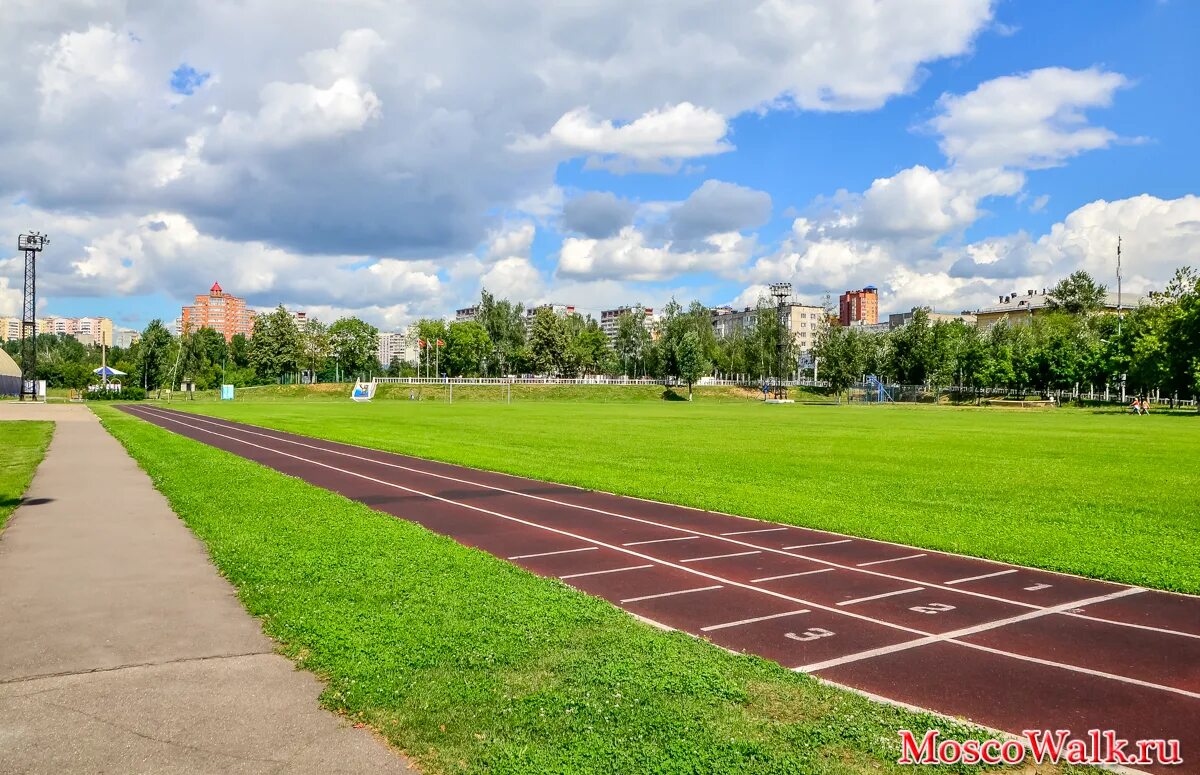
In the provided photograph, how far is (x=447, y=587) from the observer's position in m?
9.54

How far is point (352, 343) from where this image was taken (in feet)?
→ 471

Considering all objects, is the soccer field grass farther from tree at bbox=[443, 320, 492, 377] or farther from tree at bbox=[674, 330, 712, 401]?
tree at bbox=[443, 320, 492, 377]

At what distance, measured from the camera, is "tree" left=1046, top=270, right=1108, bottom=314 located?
134250mm

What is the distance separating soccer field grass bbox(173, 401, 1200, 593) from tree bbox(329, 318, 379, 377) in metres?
107

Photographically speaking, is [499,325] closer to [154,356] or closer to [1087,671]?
[154,356]

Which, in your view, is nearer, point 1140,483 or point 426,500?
point 426,500

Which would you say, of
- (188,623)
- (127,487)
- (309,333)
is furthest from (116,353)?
(188,623)

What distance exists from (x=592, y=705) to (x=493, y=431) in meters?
35.5

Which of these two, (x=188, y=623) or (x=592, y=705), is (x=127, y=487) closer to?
(x=188, y=623)

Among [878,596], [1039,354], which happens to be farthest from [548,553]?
[1039,354]

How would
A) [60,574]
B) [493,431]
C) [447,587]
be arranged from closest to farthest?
[447,587]
[60,574]
[493,431]

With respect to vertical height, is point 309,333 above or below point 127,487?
above

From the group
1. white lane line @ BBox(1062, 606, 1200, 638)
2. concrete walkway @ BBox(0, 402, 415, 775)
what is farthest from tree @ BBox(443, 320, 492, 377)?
white lane line @ BBox(1062, 606, 1200, 638)

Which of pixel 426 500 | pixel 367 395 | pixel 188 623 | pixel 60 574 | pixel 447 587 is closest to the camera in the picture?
pixel 188 623
